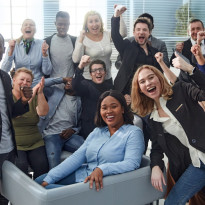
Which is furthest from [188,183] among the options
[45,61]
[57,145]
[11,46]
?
[11,46]

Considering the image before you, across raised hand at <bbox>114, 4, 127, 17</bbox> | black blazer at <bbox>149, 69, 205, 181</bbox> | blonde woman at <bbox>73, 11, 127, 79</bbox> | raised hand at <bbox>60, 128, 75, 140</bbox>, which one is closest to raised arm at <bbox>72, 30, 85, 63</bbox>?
blonde woman at <bbox>73, 11, 127, 79</bbox>

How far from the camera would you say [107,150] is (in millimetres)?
2297

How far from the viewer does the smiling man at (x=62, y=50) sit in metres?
3.40

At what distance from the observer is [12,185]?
217cm

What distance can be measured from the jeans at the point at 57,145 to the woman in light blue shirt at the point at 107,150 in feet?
1.80

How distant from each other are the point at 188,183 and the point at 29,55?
1.94 m

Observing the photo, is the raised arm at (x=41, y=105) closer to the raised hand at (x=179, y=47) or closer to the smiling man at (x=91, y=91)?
the smiling man at (x=91, y=91)

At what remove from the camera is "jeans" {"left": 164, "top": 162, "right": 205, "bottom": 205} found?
2190 millimetres

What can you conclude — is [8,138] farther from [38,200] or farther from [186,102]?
[186,102]

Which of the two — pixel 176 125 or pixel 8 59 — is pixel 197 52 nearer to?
pixel 176 125

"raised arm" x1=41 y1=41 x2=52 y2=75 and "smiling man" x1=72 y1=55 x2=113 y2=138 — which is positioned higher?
"raised arm" x1=41 y1=41 x2=52 y2=75

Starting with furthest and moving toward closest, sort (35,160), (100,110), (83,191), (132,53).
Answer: (132,53) → (35,160) → (100,110) → (83,191)

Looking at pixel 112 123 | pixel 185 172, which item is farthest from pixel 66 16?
pixel 185 172

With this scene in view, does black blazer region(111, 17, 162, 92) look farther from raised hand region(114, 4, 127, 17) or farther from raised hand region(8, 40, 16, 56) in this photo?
raised hand region(8, 40, 16, 56)
